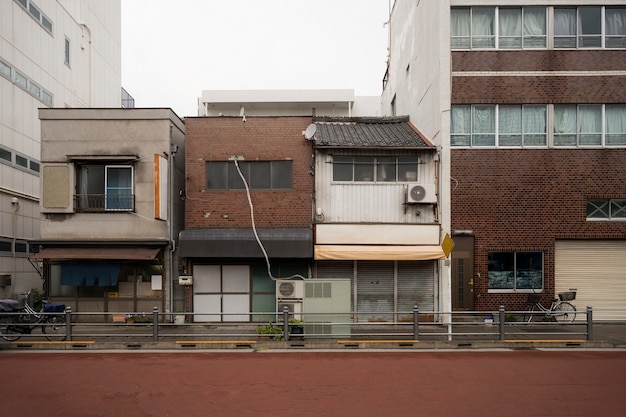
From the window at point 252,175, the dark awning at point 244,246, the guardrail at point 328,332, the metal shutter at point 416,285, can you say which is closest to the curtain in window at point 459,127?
the metal shutter at point 416,285

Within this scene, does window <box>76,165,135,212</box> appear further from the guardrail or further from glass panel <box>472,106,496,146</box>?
glass panel <box>472,106,496,146</box>

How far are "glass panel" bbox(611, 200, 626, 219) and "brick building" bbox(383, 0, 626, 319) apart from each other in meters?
0.05

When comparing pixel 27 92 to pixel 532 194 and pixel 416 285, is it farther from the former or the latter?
pixel 532 194

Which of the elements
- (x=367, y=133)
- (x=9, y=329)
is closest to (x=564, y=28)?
(x=367, y=133)

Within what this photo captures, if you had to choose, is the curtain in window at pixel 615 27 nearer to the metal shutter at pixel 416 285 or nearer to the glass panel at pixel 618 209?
the glass panel at pixel 618 209

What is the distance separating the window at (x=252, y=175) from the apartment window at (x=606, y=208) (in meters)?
12.5

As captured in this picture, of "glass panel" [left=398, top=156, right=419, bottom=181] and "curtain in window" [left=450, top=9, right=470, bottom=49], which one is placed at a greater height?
"curtain in window" [left=450, top=9, right=470, bottom=49]

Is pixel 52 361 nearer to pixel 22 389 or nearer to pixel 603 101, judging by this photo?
pixel 22 389

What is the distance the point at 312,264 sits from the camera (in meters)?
17.4

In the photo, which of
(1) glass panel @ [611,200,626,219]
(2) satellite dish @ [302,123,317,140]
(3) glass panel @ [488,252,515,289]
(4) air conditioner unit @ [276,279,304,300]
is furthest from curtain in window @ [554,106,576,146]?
(4) air conditioner unit @ [276,279,304,300]

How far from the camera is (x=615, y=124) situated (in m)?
17.9

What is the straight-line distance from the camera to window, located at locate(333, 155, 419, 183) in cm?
1772

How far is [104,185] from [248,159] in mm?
5961

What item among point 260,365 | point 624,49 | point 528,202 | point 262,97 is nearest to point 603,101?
point 624,49
